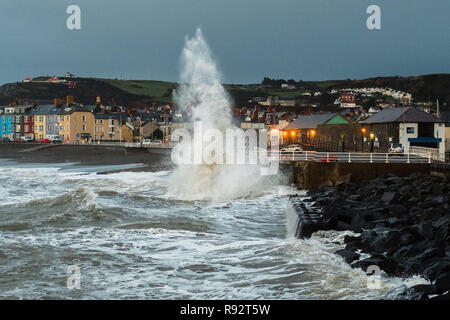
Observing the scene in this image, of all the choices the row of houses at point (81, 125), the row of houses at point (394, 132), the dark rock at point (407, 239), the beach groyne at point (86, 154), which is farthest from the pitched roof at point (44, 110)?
the dark rock at point (407, 239)

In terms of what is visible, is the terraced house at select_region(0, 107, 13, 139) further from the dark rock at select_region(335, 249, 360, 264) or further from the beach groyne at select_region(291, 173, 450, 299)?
the dark rock at select_region(335, 249, 360, 264)

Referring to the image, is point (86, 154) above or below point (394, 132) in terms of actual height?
below

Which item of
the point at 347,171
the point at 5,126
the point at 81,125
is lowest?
the point at 347,171

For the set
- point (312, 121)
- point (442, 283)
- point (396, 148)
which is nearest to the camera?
point (442, 283)

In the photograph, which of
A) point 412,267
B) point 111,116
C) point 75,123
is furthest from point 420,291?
point 111,116

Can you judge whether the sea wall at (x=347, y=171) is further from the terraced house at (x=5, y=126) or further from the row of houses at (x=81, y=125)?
the terraced house at (x=5, y=126)

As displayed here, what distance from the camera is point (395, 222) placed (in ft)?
58.2

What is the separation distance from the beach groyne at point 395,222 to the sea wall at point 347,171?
0.93 meters

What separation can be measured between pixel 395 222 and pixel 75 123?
282 ft

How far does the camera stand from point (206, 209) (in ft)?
80.1

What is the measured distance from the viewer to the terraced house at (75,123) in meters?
97.4

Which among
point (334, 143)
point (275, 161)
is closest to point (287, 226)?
point (275, 161)

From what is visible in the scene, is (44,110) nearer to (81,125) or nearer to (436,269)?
(81,125)
